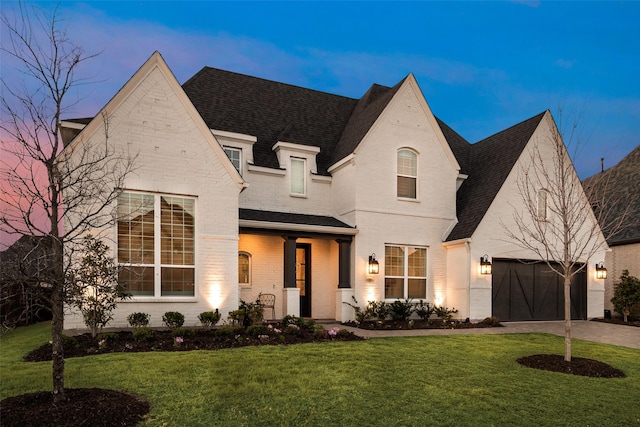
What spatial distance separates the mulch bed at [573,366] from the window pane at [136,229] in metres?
9.83

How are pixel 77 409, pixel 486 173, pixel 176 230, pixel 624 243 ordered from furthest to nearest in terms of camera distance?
1. pixel 624 243
2. pixel 486 173
3. pixel 176 230
4. pixel 77 409

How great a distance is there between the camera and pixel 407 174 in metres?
16.6

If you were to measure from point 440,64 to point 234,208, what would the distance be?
191 metres

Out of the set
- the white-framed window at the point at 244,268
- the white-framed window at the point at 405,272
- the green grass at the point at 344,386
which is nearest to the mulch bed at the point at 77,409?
the green grass at the point at 344,386

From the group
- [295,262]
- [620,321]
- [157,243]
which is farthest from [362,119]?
[620,321]

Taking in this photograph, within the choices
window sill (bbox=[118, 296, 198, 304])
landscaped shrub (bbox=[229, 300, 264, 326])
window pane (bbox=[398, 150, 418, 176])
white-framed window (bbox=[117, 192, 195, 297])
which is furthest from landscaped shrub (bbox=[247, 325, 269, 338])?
window pane (bbox=[398, 150, 418, 176])

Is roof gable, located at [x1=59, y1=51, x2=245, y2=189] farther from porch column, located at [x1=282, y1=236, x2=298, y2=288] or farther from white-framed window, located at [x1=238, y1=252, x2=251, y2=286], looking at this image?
white-framed window, located at [x1=238, y1=252, x2=251, y2=286]

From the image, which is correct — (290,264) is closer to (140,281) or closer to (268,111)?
(140,281)

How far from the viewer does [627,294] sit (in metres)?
17.0

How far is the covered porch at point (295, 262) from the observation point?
46.5ft

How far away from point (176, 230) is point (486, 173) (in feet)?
42.3

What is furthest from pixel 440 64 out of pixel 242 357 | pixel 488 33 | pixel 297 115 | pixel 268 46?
pixel 242 357

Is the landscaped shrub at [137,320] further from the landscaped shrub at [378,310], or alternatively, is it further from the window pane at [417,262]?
the window pane at [417,262]

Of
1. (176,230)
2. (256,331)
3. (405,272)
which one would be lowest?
(256,331)
